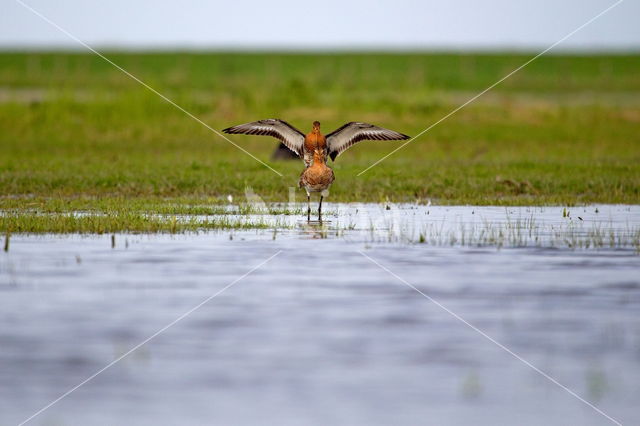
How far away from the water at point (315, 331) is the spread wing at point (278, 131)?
9.36 feet

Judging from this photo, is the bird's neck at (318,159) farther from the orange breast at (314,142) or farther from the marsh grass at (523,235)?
the marsh grass at (523,235)

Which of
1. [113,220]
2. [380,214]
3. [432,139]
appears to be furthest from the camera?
[432,139]

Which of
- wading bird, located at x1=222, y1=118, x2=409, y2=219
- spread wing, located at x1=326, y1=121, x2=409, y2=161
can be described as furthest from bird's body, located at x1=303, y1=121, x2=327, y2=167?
spread wing, located at x1=326, y1=121, x2=409, y2=161

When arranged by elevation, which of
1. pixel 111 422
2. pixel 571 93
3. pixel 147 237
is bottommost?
pixel 111 422

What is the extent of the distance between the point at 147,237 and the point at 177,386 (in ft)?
24.1

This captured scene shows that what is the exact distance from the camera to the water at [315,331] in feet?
24.3

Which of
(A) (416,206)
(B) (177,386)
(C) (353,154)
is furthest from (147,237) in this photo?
(C) (353,154)

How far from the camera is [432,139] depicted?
3262 cm

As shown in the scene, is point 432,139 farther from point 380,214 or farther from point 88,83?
point 88,83

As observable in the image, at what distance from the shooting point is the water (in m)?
7.41

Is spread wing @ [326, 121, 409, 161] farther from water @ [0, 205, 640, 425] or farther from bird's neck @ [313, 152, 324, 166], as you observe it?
water @ [0, 205, 640, 425]

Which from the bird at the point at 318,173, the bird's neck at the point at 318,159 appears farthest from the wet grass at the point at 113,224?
the bird's neck at the point at 318,159

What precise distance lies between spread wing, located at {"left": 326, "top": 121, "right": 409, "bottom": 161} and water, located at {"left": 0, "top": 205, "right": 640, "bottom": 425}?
280 centimetres

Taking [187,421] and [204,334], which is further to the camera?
[204,334]
